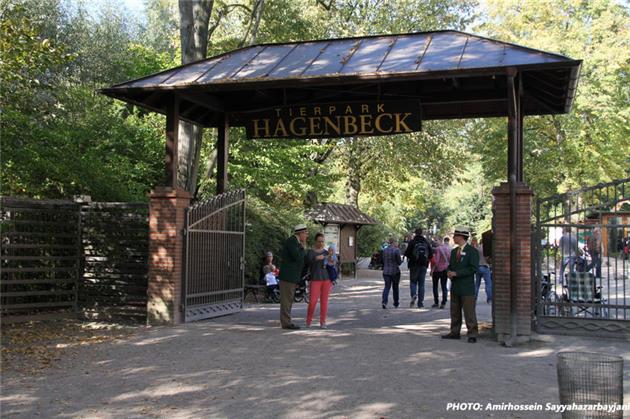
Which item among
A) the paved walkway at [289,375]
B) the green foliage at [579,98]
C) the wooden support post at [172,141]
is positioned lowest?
the paved walkway at [289,375]

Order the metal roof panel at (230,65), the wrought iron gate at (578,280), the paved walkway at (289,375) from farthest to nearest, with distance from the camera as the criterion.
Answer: the metal roof panel at (230,65) < the wrought iron gate at (578,280) < the paved walkway at (289,375)

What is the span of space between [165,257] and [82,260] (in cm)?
223

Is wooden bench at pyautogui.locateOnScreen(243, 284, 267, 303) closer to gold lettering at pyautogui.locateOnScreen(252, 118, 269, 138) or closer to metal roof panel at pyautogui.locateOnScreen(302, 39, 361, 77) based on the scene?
gold lettering at pyautogui.locateOnScreen(252, 118, 269, 138)

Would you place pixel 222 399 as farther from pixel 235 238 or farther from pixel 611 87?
pixel 611 87

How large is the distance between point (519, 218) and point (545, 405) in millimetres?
4482

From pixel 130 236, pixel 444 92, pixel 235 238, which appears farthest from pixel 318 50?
pixel 130 236

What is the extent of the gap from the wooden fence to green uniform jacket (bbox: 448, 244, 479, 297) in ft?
19.9

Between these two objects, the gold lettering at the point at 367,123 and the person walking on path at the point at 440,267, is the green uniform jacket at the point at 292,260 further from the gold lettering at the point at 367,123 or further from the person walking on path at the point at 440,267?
the person walking on path at the point at 440,267

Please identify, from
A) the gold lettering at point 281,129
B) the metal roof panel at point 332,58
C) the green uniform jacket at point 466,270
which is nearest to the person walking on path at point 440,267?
the green uniform jacket at point 466,270

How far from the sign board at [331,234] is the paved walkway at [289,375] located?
1577 centimetres

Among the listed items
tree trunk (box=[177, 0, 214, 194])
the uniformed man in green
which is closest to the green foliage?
tree trunk (box=[177, 0, 214, 194])

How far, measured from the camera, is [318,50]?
42.2 ft

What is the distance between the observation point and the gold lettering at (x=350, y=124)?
494 inches

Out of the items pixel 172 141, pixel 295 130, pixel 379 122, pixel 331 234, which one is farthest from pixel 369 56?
pixel 331 234
